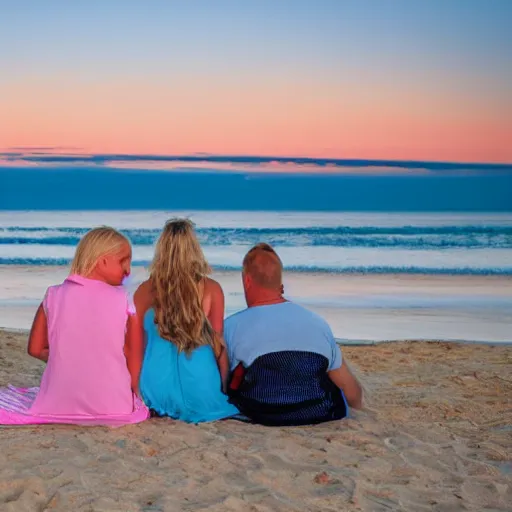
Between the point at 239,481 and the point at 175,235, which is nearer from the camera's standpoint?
the point at 239,481

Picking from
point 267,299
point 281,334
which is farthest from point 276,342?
point 267,299

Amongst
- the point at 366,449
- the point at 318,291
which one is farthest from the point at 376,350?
the point at 318,291

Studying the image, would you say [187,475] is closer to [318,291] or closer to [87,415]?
[87,415]

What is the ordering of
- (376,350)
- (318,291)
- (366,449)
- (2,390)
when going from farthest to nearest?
(318,291) < (376,350) < (2,390) < (366,449)

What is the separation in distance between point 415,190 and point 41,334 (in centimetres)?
3491

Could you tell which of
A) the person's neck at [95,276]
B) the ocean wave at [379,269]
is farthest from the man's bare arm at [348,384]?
the ocean wave at [379,269]

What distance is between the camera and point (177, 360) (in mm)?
4383

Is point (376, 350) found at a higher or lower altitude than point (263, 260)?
lower

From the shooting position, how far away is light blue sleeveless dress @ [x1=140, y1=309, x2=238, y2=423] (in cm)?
438

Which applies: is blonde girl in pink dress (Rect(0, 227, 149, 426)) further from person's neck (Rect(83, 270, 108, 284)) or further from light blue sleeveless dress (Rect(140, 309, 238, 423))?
light blue sleeveless dress (Rect(140, 309, 238, 423))

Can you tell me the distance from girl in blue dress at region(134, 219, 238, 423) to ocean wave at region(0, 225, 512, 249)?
1799cm

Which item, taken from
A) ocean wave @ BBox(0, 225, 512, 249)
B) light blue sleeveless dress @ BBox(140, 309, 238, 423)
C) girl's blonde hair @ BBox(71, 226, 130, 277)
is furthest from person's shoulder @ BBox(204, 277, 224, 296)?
ocean wave @ BBox(0, 225, 512, 249)

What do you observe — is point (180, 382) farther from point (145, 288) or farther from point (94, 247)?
point (94, 247)

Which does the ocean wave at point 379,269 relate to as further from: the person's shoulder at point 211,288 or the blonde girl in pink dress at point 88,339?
the blonde girl in pink dress at point 88,339
